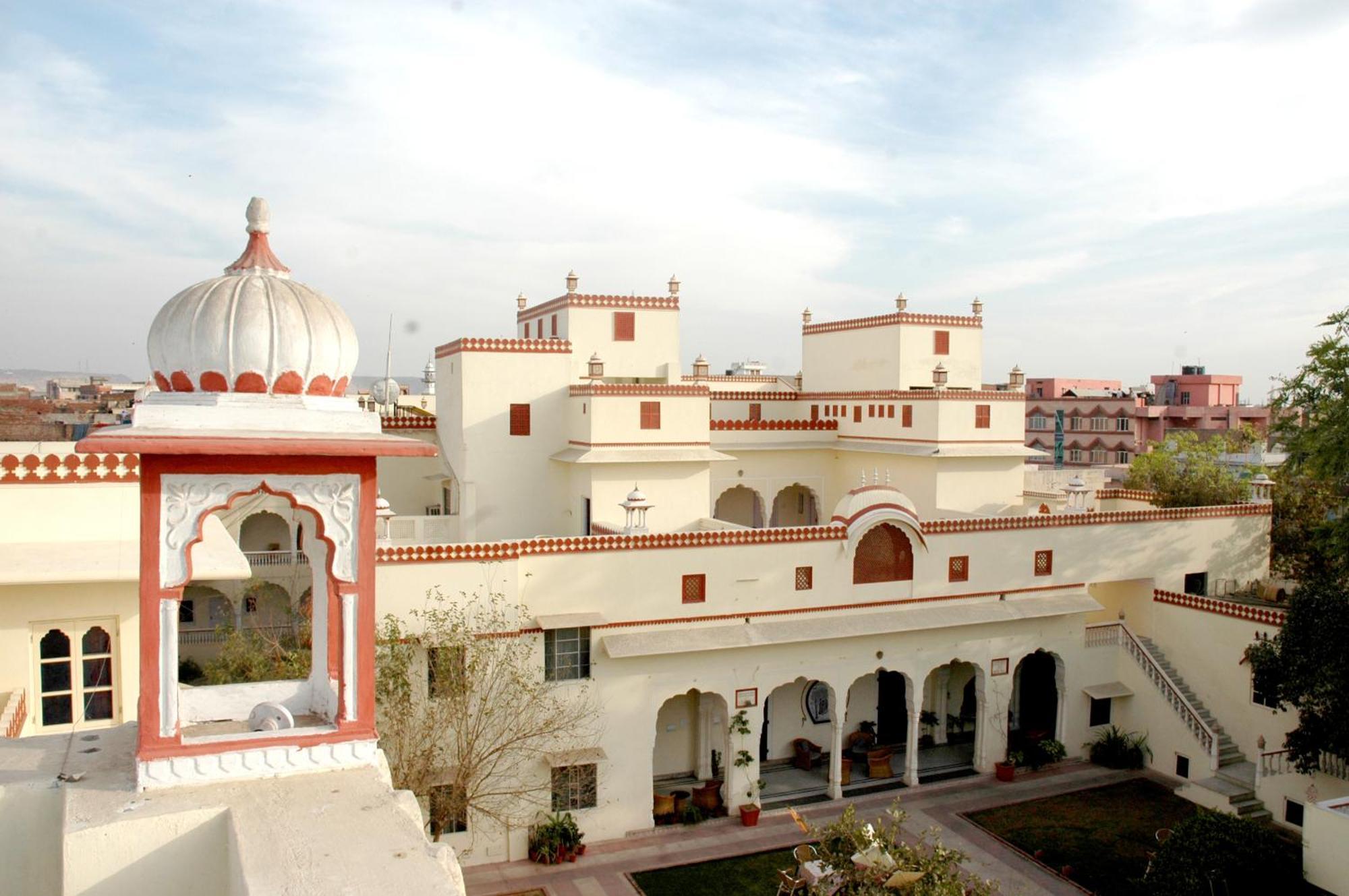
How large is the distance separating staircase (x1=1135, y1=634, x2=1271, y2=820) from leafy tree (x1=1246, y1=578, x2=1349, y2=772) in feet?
4.10

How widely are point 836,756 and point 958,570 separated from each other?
4758mm

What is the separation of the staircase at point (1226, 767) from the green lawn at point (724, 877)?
28.4 feet

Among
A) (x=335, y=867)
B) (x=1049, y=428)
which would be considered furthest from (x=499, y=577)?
(x=1049, y=428)

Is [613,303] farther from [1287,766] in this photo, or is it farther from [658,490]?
[1287,766]

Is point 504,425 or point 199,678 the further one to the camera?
point 504,425

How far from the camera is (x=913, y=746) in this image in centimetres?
2053

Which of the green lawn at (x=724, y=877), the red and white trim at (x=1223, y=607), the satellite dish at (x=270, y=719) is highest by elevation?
the satellite dish at (x=270, y=719)

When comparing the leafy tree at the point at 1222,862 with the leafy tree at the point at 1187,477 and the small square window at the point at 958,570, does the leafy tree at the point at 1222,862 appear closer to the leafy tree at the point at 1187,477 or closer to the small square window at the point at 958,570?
the small square window at the point at 958,570

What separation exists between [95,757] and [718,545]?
13035mm

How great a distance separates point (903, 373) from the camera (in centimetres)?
2942

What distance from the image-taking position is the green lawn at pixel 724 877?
16.1 meters

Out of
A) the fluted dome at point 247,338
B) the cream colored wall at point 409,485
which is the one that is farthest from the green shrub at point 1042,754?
the fluted dome at point 247,338

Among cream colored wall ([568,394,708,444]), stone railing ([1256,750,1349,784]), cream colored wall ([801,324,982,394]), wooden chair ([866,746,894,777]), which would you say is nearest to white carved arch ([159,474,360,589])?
wooden chair ([866,746,894,777])

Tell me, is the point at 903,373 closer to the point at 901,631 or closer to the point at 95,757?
the point at 901,631
